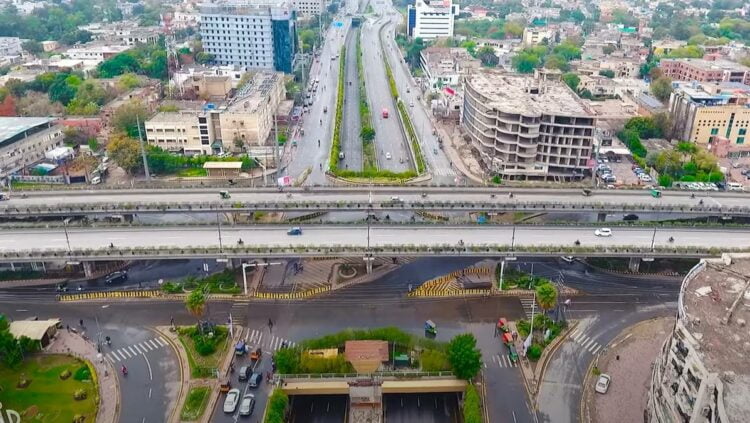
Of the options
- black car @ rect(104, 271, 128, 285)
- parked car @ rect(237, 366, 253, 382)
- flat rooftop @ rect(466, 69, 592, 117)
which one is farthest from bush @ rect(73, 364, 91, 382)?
flat rooftop @ rect(466, 69, 592, 117)

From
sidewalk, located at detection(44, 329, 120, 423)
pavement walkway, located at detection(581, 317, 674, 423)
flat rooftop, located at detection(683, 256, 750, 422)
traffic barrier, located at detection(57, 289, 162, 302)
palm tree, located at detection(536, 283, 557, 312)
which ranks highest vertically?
flat rooftop, located at detection(683, 256, 750, 422)

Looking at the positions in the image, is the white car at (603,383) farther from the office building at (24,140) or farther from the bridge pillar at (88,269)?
the office building at (24,140)

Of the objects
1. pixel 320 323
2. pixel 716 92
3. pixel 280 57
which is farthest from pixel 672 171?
pixel 280 57

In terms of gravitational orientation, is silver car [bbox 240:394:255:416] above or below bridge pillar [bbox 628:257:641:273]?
below

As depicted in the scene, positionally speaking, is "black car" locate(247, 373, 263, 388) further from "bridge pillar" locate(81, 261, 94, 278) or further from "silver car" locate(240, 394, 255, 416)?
"bridge pillar" locate(81, 261, 94, 278)

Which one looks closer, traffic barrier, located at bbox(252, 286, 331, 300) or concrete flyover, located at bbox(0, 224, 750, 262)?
concrete flyover, located at bbox(0, 224, 750, 262)

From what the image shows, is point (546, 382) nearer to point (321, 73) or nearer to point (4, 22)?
point (321, 73)

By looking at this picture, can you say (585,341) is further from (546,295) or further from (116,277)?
(116,277)
